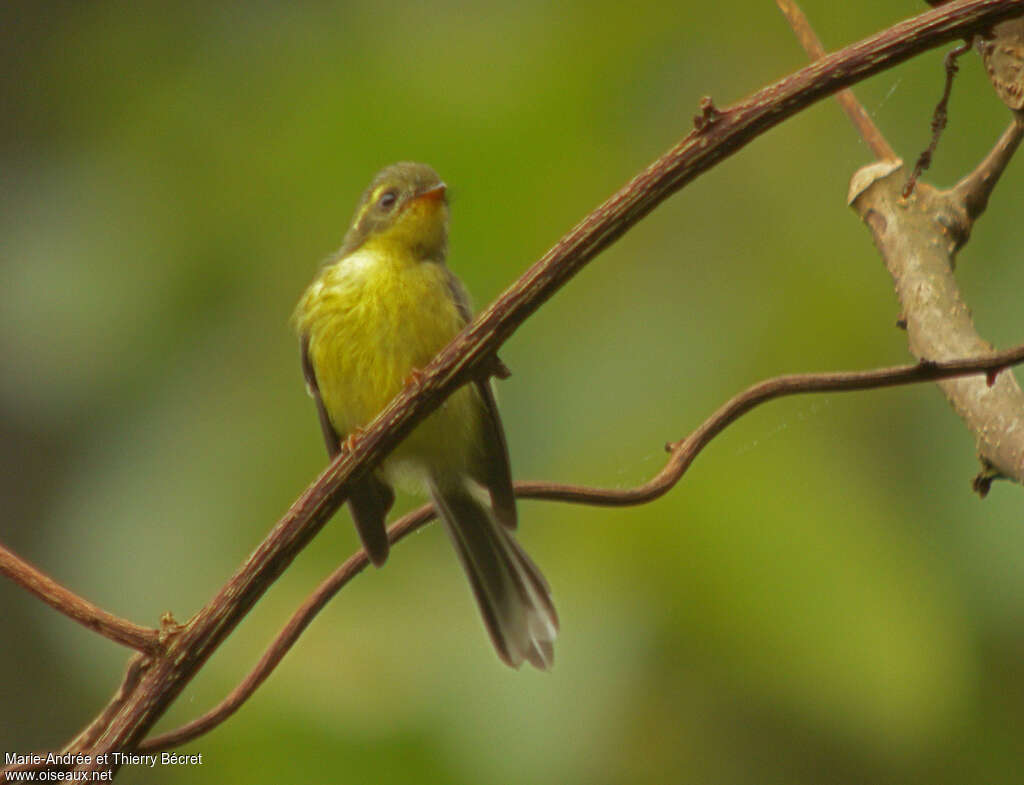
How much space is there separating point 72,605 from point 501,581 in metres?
1.65

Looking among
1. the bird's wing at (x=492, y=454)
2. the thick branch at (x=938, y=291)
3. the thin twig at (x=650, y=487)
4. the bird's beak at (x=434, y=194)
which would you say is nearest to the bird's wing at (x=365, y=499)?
the bird's wing at (x=492, y=454)

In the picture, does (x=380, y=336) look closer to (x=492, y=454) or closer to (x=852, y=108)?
(x=492, y=454)

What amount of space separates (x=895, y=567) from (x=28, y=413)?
8.57 ft

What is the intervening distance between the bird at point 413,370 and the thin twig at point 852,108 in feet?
3.75

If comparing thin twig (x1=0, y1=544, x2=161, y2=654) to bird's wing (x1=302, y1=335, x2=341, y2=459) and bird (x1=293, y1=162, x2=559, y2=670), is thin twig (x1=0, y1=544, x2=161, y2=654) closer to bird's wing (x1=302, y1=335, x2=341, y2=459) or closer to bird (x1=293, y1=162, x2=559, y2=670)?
bird (x1=293, y1=162, x2=559, y2=670)

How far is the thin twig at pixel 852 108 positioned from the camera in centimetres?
201

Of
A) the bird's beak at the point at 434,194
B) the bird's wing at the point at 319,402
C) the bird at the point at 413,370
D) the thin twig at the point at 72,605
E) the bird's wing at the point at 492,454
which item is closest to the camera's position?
the thin twig at the point at 72,605

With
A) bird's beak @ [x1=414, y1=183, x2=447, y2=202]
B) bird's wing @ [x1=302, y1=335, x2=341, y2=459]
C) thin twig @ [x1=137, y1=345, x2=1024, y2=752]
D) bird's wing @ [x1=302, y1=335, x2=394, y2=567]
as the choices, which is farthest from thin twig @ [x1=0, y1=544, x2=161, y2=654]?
bird's beak @ [x1=414, y1=183, x2=447, y2=202]

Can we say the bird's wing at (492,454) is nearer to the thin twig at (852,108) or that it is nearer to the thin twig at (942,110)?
the thin twig at (852,108)

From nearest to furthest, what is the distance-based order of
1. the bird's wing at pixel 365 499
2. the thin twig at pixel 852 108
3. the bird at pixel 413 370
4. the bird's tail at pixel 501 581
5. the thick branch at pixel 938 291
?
1. the thick branch at pixel 938 291
2. the thin twig at pixel 852 108
3. the bird's wing at pixel 365 499
4. the bird's tail at pixel 501 581
5. the bird at pixel 413 370

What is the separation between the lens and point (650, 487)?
1.82 meters

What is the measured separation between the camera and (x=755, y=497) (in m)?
2.70

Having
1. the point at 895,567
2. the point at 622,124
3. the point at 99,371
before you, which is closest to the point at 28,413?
the point at 99,371

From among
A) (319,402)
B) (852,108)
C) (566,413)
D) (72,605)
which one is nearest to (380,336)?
(319,402)
